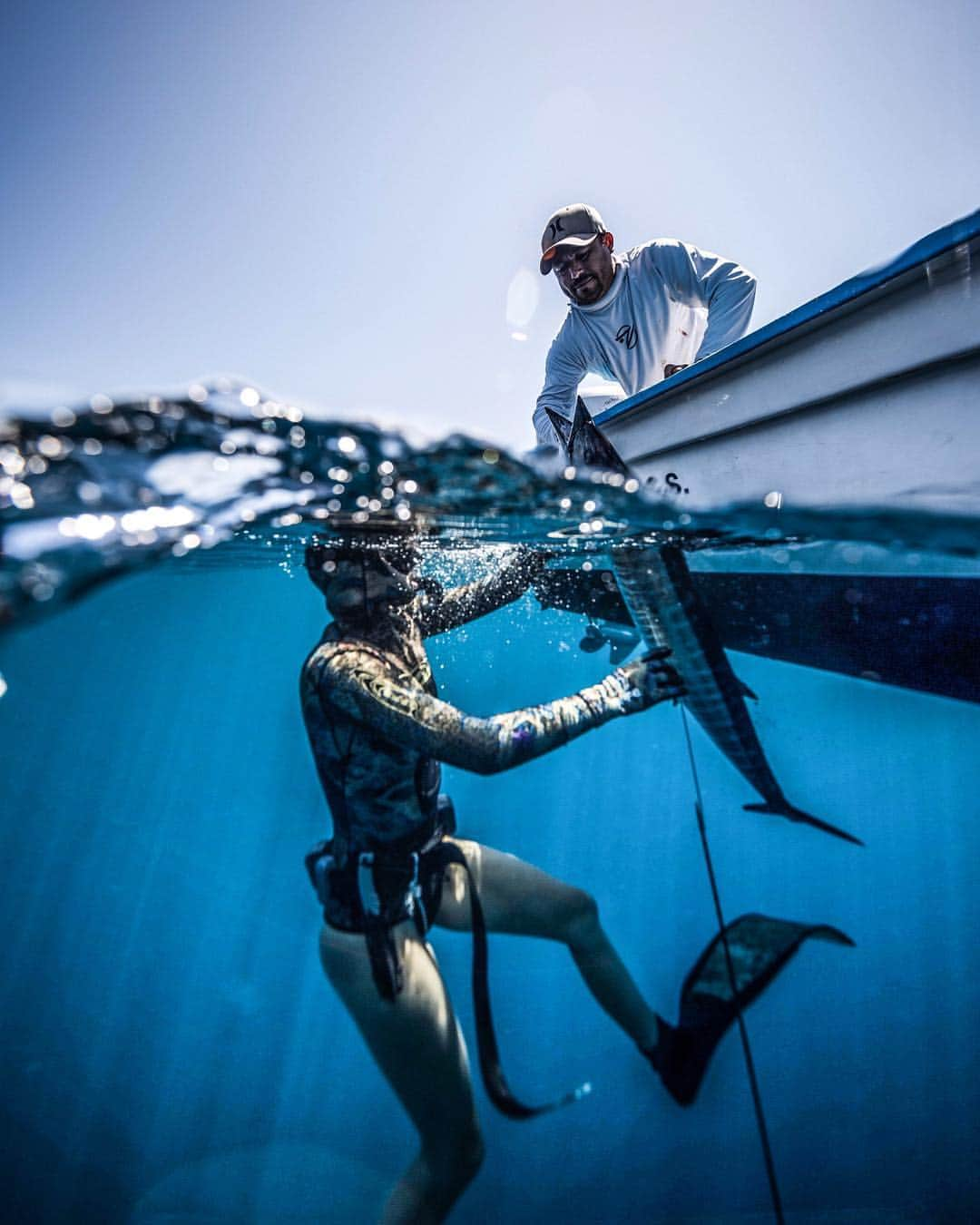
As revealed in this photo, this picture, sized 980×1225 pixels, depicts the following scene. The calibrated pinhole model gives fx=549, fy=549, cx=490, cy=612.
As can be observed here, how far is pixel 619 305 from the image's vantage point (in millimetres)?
4289

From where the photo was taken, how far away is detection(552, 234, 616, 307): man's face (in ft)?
13.9

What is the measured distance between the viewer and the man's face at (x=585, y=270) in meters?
4.25

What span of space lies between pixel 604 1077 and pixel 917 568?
5.81 m

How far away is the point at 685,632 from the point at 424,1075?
308 centimetres

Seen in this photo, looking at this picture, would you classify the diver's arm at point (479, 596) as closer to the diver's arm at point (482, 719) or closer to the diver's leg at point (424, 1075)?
the diver's arm at point (482, 719)

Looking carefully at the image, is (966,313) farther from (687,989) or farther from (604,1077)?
(604,1077)

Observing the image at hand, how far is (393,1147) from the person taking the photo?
6.45 m

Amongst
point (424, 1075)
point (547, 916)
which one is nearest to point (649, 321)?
point (547, 916)

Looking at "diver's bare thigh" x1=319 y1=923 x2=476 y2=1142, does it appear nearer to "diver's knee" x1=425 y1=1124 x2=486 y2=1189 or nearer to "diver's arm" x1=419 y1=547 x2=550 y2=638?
"diver's knee" x1=425 y1=1124 x2=486 y2=1189

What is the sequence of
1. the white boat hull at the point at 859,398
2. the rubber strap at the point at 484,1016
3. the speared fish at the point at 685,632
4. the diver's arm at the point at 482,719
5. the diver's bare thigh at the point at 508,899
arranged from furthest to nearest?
the diver's bare thigh at the point at 508,899 < the rubber strap at the point at 484,1016 < the speared fish at the point at 685,632 < the diver's arm at the point at 482,719 < the white boat hull at the point at 859,398

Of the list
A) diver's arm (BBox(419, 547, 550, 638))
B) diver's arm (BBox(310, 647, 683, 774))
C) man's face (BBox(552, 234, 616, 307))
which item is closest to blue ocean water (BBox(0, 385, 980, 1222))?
diver's arm (BBox(419, 547, 550, 638))

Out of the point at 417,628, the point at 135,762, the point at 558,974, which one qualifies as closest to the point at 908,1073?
the point at 558,974

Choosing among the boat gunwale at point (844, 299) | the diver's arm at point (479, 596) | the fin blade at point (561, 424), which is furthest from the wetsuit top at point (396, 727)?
the fin blade at point (561, 424)

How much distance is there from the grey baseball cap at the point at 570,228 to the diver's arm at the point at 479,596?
91.0 inches
